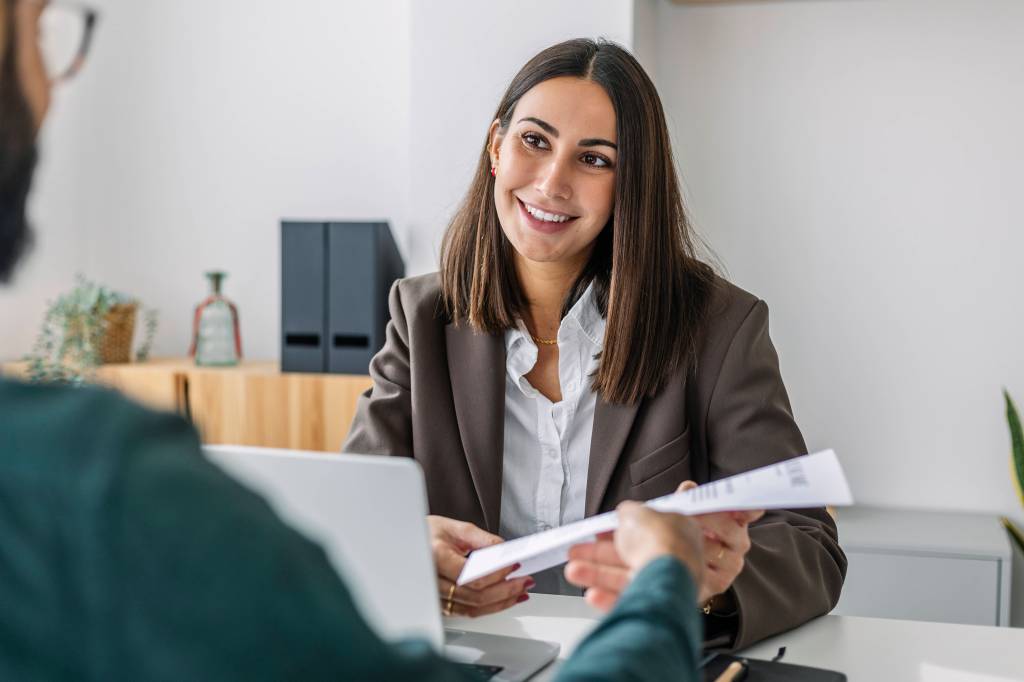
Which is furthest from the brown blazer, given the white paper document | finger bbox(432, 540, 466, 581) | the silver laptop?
the silver laptop

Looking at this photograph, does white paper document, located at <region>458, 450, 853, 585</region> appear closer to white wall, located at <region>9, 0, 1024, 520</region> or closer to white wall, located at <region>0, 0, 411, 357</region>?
white wall, located at <region>9, 0, 1024, 520</region>

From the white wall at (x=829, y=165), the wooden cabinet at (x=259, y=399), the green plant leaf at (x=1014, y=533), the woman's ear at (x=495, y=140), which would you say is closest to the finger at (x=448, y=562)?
the woman's ear at (x=495, y=140)

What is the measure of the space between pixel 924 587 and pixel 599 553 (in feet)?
6.79

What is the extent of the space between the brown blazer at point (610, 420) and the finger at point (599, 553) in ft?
1.81

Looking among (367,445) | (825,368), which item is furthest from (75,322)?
(825,368)

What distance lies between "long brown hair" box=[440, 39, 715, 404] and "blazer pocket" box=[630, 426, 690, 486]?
9 centimetres

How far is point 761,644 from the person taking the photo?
49.0 inches

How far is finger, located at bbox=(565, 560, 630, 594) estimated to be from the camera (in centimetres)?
91

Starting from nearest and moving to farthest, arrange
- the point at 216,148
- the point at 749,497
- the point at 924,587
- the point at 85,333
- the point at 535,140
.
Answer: the point at 749,497, the point at 535,140, the point at 924,587, the point at 85,333, the point at 216,148

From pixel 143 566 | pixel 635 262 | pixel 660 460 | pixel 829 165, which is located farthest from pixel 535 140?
pixel 829 165

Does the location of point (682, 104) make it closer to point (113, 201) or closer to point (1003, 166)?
point (1003, 166)

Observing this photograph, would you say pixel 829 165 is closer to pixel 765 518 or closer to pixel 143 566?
pixel 765 518

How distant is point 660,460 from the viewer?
164 centimetres

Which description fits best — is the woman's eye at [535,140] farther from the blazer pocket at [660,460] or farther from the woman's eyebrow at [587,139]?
the blazer pocket at [660,460]
